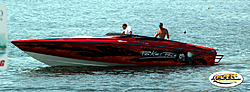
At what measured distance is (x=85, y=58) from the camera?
1338 centimetres

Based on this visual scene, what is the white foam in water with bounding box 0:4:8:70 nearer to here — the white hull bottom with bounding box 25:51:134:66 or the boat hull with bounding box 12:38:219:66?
the boat hull with bounding box 12:38:219:66

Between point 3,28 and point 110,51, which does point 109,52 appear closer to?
point 110,51

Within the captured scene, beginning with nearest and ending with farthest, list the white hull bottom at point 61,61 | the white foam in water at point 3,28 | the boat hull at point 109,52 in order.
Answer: the white foam in water at point 3,28 < the boat hull at point 109,52 < the white hull bottom at point 61,61

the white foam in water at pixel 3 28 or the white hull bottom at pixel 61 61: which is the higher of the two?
the white foam in water at pixel 3 28

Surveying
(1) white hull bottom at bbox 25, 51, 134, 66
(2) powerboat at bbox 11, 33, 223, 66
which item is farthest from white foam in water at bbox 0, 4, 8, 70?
(1) white hull bottom at bbox 25, 51, 134, 66

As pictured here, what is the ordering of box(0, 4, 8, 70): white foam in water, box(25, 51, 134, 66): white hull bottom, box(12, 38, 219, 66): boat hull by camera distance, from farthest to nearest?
box(25, 51, 134, 66): white hull bottom → box(12, 38, 219, 66): boat hull → box(0, 4, 8, 70): white foam in water

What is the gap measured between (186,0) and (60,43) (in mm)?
87251

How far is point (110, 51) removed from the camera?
526 inches

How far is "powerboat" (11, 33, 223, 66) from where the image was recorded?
12.9m

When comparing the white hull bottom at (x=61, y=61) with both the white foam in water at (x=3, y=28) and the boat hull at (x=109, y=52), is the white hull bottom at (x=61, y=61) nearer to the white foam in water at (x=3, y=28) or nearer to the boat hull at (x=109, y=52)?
the boat hull at (x=109, y=52)

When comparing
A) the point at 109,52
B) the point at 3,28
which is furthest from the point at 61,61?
the point at 3,28

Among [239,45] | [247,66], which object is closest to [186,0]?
[239,45]

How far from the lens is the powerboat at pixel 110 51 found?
Result: 1287 centimetres

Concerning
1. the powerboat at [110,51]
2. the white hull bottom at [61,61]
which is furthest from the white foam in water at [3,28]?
the white hull bottom at [61,61]
